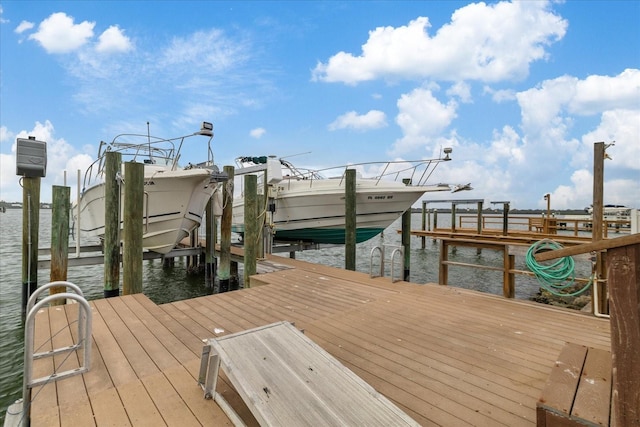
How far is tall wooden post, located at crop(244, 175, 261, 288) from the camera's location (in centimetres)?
678

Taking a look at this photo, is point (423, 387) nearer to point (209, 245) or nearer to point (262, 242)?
point (262, 242)

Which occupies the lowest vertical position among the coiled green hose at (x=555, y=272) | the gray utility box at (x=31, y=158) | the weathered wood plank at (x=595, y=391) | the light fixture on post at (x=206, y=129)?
the weathered wood plank at (x=595, y=391)

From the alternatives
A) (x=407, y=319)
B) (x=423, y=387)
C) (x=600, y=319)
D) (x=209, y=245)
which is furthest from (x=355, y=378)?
(x=209, y=245)

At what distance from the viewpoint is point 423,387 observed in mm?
2570

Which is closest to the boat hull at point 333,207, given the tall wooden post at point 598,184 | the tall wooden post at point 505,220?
the tall wooden post at point 598,184

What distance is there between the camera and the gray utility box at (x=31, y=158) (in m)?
6.16

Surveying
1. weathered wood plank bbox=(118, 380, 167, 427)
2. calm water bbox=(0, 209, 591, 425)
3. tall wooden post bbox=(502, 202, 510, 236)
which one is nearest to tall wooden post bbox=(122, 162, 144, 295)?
calm water bbox=(0, 209, 591, 425)

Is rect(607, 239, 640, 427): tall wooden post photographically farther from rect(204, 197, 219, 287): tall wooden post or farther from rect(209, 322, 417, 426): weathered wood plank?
rect(204, 197, 219, 287): tall wooden post

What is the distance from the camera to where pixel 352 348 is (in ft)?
10.8

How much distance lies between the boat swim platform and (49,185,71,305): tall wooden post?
8.05 feet

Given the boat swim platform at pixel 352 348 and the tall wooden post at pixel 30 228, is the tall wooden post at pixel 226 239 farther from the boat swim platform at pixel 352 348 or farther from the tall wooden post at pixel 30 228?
the tall wooden post at pixel 30 228

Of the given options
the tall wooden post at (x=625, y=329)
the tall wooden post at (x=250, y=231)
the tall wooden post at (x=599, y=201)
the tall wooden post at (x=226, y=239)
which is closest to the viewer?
the tall wooden post at (x=625, y=329)

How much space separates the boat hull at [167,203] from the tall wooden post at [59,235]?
1721mm

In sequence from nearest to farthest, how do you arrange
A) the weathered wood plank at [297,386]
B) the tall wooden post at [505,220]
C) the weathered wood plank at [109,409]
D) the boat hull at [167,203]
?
the weathered wood plank at [297,386], the weathered wood plank at [109,409], the boat hull at [167,203], the tall wooden post at [505,220]
